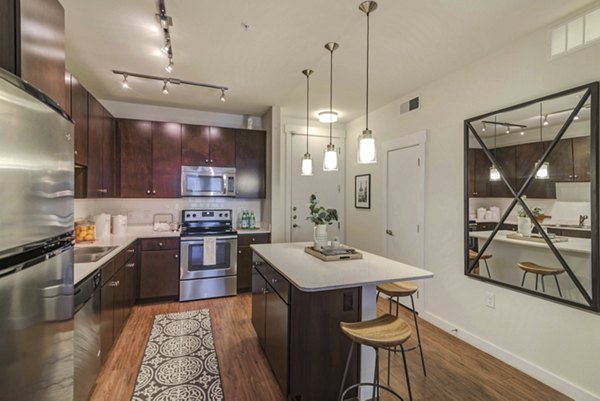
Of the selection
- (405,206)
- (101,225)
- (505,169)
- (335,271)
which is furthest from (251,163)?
(505,169)

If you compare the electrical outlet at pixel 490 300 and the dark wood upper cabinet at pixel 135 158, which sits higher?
the dark wood upper cabinet at pixel 135 158

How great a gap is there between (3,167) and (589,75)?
125 inches

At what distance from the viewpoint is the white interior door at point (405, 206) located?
3.50 m

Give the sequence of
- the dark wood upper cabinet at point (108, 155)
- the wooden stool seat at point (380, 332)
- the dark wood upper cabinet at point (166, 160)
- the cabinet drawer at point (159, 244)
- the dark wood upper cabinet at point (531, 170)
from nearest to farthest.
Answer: the wooden stool seat at point (380, 332) → the dark wood upper cabinet at point (531, 170) → the dark wood upper cabinet at point (108, 155) → the cabinet drawer at point (159, 244) → the dark wood upper cabinet at point (166, 160)

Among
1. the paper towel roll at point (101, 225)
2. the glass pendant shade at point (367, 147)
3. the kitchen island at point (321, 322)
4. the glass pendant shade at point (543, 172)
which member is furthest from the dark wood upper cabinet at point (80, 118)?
the glass pendant shade at point (543, 172)

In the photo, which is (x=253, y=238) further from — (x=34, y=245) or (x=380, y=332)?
(x=34, y=245)

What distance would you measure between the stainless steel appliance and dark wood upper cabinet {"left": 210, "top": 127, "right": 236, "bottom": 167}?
104 centimetres

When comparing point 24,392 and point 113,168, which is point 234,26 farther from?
point 113,168

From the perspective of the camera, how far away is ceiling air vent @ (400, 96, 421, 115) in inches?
139

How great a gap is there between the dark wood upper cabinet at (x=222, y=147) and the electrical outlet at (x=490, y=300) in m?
3.60

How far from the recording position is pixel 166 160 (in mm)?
4164

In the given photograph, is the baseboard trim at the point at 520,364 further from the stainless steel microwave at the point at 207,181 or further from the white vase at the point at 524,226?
the stainless steel microwave at the point at 207,181

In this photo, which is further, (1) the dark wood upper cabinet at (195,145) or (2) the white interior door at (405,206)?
(1) the dark wood upper cabinet at (195,145)

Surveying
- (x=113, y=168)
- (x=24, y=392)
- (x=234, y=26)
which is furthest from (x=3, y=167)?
(x=113, y=168)
